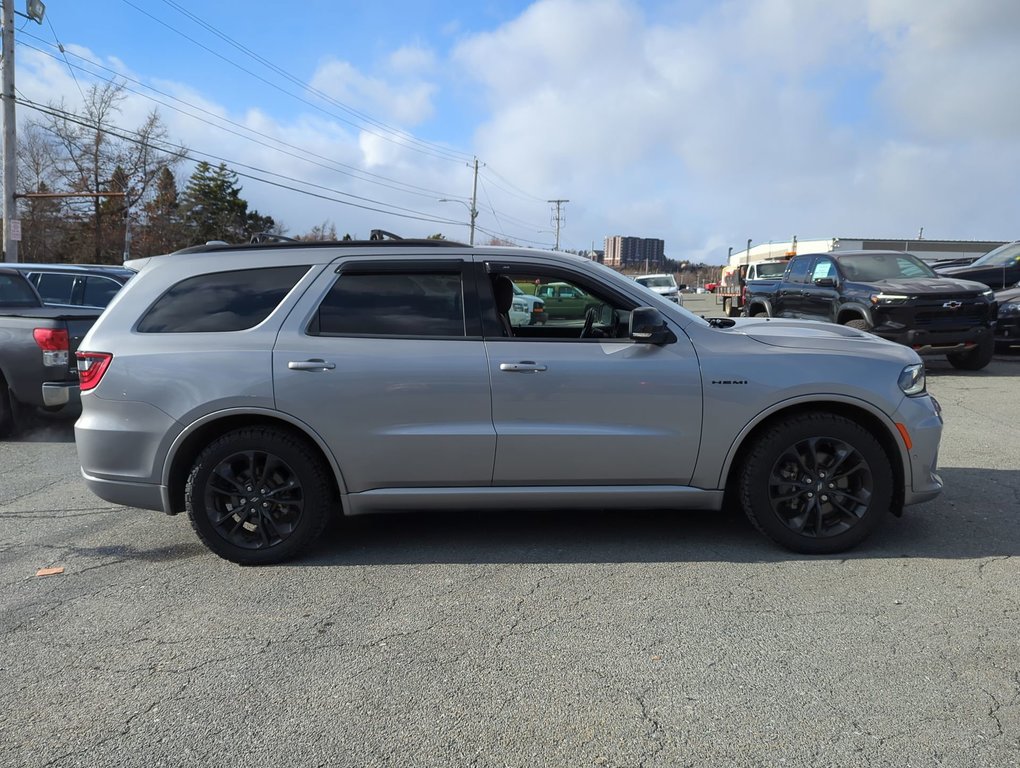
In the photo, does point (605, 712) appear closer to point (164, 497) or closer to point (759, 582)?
point (759, 582)

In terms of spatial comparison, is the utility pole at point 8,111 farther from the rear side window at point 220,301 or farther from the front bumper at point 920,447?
the front bumper at point 920,447

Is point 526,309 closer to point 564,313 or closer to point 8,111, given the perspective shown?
point 564,313

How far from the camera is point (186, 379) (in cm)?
422

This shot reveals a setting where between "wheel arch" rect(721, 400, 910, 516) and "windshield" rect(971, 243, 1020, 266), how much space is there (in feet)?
45.8

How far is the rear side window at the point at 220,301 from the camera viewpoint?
4.38 meters

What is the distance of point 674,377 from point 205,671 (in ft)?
9.07

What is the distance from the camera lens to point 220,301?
14.5 feet

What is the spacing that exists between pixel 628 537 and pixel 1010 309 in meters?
11.4

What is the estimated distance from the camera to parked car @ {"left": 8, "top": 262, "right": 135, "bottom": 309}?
32.1 feet

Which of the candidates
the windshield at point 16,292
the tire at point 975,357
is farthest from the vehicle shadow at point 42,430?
the tire at point 975,357

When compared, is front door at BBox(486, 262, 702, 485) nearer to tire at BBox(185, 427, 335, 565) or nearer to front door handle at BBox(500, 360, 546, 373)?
front door handle at BBox(500, 360, 546, 373)

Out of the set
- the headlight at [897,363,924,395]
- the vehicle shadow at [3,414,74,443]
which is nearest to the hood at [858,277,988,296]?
the headlight at [897,363,924,395]

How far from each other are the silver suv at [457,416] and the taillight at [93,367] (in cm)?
1

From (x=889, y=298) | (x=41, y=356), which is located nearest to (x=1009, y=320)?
(x=889, y=298)
